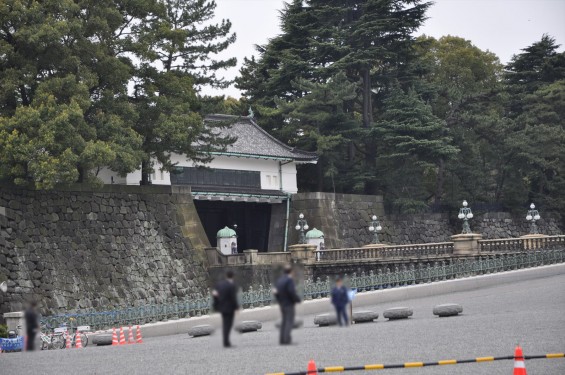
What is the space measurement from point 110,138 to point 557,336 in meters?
41.0

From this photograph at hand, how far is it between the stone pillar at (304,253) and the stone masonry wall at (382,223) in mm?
14113

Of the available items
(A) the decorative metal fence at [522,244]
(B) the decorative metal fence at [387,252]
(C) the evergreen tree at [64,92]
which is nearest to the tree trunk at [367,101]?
(B) the decorative metal fence at [387,252]

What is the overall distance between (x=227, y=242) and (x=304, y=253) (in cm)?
877

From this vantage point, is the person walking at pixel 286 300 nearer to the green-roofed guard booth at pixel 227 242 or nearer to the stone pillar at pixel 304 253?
the stone pillar at pixel 304 253

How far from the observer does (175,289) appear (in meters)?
97.6

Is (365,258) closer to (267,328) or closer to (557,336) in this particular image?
(267,328)

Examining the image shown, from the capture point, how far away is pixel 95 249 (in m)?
91.2

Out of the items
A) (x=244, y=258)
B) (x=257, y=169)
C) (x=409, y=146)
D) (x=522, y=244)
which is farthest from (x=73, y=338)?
(x=409, y=146)

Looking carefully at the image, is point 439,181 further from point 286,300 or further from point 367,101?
point 286,300

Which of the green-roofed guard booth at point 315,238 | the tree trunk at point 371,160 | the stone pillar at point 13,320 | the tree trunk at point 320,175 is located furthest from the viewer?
the tree trunk at point 371,160

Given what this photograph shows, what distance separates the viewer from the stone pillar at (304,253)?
107m

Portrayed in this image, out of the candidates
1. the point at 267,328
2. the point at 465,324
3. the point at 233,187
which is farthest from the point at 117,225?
the point at 465,324

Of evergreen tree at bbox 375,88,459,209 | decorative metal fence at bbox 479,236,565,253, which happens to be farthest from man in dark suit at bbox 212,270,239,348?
evergreen tree at bbox 375,88,459,209

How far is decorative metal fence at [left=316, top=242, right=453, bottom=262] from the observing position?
108312 millimetres
